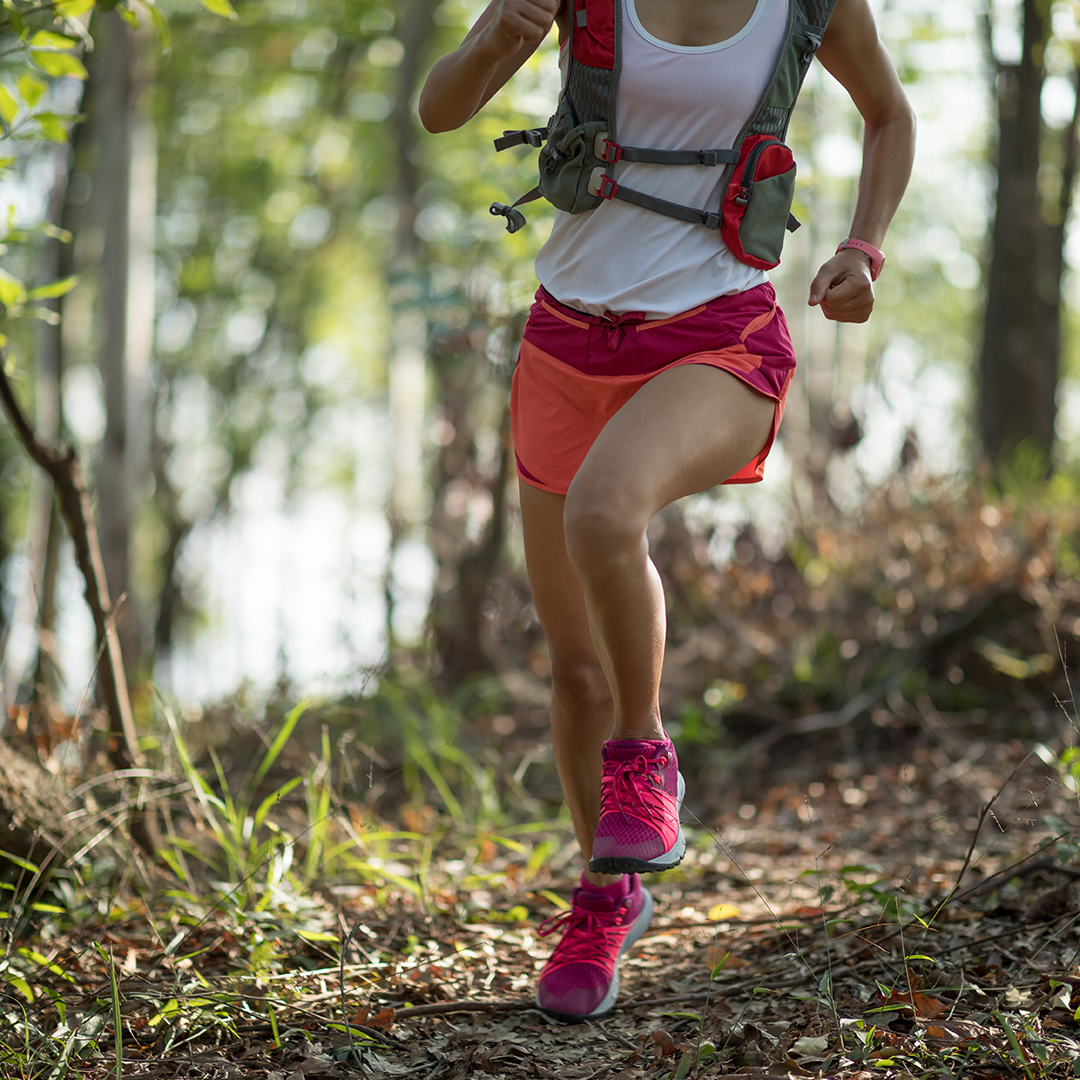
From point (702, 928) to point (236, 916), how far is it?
123 cm

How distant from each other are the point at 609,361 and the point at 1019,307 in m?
5.63

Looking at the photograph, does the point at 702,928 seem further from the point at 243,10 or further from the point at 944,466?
the point at 243,10

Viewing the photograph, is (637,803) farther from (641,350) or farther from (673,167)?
(673,167)

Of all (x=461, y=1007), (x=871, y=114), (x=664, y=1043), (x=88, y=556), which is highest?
(x=871, y=114)

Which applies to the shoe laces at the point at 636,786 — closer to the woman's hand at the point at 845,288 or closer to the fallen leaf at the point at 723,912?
the woman's hand at the point at 845,288

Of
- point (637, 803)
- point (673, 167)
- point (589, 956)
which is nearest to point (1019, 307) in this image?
point (673, 167)

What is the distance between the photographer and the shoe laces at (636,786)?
183cm

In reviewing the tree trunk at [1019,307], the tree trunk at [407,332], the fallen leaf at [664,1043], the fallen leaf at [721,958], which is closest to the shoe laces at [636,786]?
the fallen leaf at [664,1043]

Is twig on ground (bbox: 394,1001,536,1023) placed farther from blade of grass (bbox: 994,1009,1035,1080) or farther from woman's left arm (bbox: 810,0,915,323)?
woman's left arm (bbox: 810,0,915,323)

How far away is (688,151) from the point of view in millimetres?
1938

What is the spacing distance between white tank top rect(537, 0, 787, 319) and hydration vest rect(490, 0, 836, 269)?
2cm

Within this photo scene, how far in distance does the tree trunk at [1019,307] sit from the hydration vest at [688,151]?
5149 millimetres

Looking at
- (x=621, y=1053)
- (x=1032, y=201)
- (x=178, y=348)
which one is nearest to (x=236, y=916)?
(x=621, y=1053)

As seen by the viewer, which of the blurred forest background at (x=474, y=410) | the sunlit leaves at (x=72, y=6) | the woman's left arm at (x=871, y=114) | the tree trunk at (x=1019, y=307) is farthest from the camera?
the tree trunk at (x=1019, y=307)
